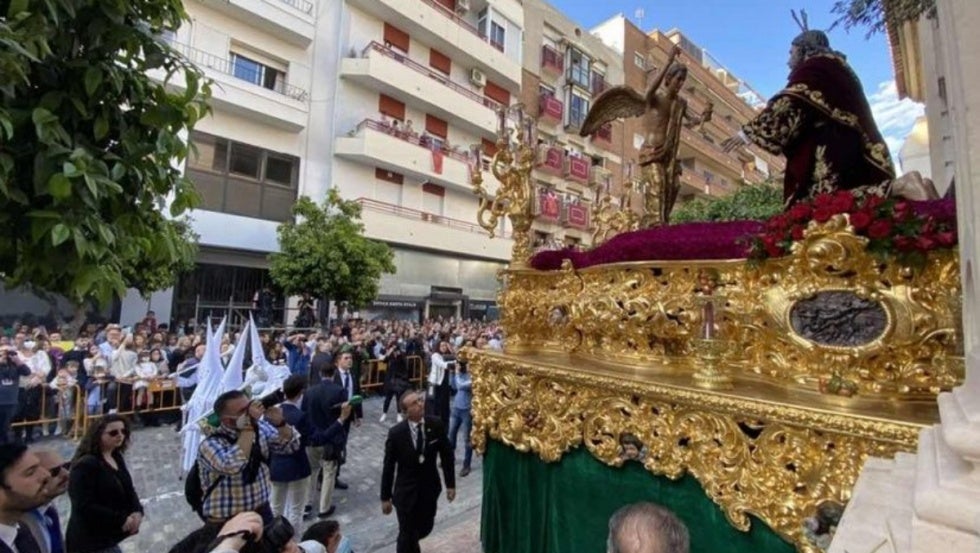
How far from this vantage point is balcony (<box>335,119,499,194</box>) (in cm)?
2067

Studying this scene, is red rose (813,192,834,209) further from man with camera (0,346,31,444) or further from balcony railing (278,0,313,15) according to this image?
balcony railing (278,0,313,15)

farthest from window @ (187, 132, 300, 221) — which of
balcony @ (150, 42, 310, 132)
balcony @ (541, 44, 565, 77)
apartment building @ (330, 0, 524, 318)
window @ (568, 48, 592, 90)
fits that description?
window @ (568, 48, 592, 90)

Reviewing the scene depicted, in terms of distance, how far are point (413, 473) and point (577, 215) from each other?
2345 cm

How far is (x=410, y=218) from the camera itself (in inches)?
881

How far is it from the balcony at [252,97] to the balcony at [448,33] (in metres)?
5.03

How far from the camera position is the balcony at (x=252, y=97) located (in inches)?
682

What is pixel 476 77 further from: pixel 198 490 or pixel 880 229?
pixel 880 229

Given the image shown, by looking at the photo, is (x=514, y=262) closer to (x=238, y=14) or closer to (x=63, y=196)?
(x=63, y=196)

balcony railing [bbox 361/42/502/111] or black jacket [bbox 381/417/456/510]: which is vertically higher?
balcony railing [bbox 361/42/502/111]

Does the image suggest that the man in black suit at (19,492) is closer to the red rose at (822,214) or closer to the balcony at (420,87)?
the red rose at (822,214)

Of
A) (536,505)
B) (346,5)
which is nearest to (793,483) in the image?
(536,505)

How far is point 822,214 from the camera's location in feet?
8.73

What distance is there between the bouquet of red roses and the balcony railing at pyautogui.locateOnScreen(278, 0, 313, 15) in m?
21.1

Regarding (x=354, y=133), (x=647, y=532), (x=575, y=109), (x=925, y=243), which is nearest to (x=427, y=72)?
(x=354, y=133)
